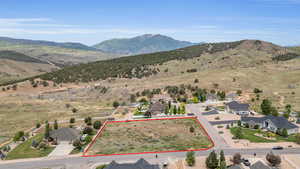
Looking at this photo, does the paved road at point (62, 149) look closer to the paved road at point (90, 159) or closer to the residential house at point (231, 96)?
the paved road at point (90, 159)

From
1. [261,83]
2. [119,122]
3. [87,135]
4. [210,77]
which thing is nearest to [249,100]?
[261,83]

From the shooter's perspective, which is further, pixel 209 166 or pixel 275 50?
pixel 275 50

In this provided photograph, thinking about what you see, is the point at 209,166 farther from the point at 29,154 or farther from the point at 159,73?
the point at 159,73

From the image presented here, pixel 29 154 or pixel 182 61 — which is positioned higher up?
pixel 182 61

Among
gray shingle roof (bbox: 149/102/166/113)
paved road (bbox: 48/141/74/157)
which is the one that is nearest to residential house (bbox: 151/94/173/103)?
gray shingle roof (bbox: 149/102/166/113)

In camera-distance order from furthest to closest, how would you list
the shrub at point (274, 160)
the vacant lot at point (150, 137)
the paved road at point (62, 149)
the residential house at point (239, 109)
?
1. the residential house at point (239, 109)
2. the vacant lot at point (150, 137)
3. the paved road at point (62, 149)
4. the shrub at point (274, 160)

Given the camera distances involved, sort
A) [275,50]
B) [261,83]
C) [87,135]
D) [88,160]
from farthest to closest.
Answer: [275,50]
[261,83]
[87,135]
[88,160]

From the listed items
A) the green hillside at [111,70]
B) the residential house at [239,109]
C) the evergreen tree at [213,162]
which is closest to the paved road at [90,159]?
the evergreen tree at [213,162]
